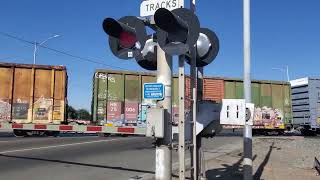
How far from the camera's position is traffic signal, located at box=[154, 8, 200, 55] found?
552 cm

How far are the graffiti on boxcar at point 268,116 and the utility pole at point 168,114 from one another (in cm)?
3074

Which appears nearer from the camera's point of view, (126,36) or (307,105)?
(126,36)

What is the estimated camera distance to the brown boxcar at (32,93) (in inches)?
1032

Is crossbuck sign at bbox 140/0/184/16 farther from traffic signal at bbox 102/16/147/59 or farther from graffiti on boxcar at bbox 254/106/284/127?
graffiti on boxcar at bbox 254/106/284/127

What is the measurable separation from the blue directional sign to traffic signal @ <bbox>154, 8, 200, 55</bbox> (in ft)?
2.07

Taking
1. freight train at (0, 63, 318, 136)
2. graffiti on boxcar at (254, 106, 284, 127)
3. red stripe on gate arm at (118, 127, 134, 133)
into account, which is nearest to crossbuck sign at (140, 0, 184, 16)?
red stripe on gate arm at (118, 127, 134, 133)

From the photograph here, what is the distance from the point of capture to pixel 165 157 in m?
6.36

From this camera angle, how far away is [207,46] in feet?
21.2

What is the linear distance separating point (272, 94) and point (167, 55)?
32922 millimetres

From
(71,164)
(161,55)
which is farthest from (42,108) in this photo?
(161,55)

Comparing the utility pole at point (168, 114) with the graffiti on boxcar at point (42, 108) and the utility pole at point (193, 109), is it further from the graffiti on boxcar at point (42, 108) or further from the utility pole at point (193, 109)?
the graffiti on boxcar at point (42, 108)

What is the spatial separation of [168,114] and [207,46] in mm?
1064

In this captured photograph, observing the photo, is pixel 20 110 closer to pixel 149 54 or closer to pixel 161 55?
pixel 149 54

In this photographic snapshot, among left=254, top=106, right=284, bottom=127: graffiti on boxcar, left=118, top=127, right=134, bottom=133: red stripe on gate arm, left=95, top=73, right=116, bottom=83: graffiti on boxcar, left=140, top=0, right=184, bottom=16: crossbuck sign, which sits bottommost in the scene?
left=118, top=127, right=134, bottom=133: red stripe on gate arm
